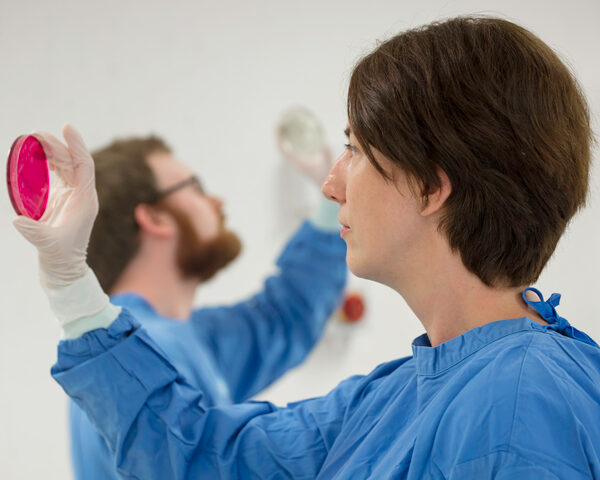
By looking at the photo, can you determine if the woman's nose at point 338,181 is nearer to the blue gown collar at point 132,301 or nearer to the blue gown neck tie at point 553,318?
the blue gown neck tie at point 553,318

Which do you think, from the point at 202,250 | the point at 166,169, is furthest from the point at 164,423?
the point at 166,169

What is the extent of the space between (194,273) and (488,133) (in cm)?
117

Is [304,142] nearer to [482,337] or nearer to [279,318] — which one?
[279,318]

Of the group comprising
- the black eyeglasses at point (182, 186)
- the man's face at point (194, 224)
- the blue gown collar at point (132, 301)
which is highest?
the black eyeglasses at point (182, 186)

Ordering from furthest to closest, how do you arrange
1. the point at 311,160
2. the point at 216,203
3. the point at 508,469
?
the point at 311,160, the point at 216,203, the point at 508,469

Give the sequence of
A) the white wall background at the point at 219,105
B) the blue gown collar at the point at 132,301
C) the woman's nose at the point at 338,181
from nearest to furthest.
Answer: the woman's nose at the point at 338,181
the blue gown collar at the point at 132,301
the white wall background at the point at 219,105

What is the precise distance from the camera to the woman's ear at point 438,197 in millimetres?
899

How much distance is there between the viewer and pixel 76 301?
3.59ft

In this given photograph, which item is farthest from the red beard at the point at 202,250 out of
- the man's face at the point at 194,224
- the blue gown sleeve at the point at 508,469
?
the blue gown sleeve at the point at 508,469

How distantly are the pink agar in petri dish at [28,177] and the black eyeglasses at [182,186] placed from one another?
27.7 inches

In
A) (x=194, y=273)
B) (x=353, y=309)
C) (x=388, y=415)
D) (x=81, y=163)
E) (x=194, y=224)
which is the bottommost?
(x=353, y=309)

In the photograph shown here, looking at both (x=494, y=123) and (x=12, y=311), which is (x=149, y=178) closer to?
(x=12, y=311)

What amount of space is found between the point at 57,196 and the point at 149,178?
708 mm

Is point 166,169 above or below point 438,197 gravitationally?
above
